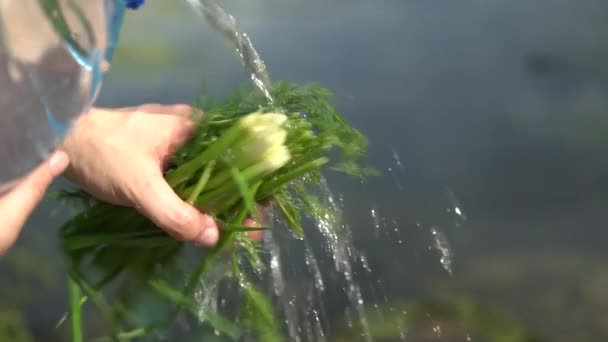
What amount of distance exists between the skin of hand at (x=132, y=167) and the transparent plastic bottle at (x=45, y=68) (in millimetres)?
42

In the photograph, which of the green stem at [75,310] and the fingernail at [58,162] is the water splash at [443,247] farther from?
the fingernail at [58,162]

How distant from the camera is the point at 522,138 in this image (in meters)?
1.77

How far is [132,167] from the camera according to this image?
28.9 inches

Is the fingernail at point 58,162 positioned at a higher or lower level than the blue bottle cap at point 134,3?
lower

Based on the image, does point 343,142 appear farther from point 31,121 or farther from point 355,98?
point 355,98

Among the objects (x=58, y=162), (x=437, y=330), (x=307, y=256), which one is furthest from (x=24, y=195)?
(x=437, y=330)

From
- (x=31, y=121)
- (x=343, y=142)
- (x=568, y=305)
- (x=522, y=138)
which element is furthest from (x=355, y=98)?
(x=31, y=121)

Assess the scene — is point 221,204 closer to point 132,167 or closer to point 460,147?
point 132,167

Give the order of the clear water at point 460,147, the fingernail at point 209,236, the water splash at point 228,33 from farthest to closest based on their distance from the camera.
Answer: the clear water at point 460,147 → the water splash at point 228,33 → the fingernail at point 209,236

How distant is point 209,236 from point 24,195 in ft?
0.58

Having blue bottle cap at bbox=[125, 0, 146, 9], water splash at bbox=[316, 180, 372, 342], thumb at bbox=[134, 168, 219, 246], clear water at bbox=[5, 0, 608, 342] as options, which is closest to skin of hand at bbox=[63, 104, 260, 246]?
thumb at bbox=[134, 168, 219, 246]

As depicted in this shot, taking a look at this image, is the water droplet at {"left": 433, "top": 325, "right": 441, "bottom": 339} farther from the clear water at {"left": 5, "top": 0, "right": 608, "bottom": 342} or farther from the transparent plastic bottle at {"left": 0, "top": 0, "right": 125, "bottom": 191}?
the transparent plastic bottle at {"left": 0, "top": 0, "right": 125, "bottom": 191}

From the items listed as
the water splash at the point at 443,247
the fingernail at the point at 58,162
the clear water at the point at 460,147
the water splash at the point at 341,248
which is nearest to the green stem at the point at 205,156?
the fingernail at the point at 58,162

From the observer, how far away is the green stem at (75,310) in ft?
2.79
